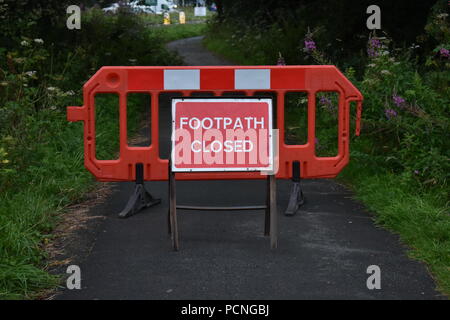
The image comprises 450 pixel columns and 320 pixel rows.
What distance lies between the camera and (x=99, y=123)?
12289 millimetres

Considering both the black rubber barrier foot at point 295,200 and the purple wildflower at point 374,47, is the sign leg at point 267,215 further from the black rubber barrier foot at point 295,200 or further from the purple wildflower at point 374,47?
the purple wildflower at point 374,47

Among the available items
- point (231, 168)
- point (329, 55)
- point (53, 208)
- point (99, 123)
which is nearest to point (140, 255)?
point (231, 168)

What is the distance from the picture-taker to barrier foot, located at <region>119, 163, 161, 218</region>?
24.9ft

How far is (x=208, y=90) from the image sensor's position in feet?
25.0

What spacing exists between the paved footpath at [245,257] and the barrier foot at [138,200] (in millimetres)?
89

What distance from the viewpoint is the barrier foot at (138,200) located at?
24.9 ft

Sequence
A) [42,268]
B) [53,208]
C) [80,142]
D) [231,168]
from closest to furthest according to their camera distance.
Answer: [42,268] → [231,168] → [53,208] → [80,142]

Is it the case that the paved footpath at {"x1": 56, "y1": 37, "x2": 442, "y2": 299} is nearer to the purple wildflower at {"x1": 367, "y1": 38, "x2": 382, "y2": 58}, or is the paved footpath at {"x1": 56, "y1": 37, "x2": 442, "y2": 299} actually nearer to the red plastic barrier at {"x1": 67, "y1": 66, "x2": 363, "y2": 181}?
the red plastic barrier at {"x1": 67, "y1": 66, "x2": 363, "y2": 181}

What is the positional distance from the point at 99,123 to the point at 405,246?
6.64 m

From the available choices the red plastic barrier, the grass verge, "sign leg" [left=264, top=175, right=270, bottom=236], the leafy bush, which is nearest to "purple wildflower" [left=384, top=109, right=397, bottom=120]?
the grass verge

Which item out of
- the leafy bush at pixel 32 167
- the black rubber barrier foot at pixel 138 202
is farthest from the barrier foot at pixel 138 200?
the leafy bush at pixel 32 167

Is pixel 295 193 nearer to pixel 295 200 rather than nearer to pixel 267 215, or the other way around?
pixel 295 200

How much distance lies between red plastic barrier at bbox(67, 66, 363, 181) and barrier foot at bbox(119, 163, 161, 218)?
0.06 metres
